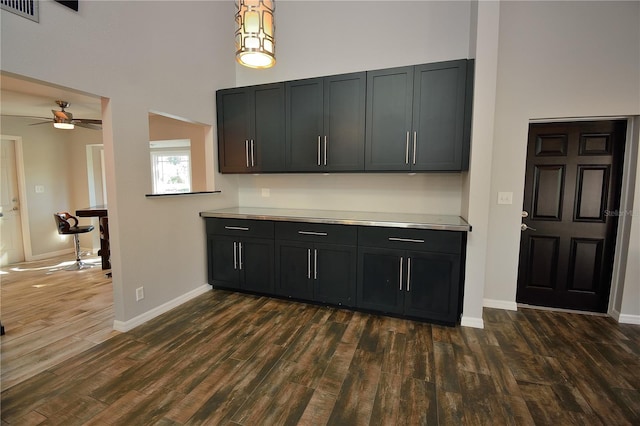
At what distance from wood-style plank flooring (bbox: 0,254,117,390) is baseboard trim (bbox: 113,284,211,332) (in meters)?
0.08

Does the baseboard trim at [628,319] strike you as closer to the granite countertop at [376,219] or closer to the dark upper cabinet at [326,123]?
the granite countertop at [376,219]

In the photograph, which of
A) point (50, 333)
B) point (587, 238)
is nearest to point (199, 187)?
point (50, 333)

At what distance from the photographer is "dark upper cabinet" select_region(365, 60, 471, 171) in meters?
2.67

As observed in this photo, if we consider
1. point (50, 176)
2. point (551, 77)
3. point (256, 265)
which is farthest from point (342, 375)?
point (50, 176)

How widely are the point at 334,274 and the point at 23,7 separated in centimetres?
304

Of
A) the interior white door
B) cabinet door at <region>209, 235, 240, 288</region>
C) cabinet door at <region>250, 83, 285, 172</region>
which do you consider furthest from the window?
cabinet door at <region>250, 83, 285, 172</region>

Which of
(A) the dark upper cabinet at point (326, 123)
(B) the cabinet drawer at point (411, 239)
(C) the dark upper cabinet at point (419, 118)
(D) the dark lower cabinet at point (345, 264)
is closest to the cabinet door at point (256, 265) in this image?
(D) the dark lower cabinet at point (345, 264)

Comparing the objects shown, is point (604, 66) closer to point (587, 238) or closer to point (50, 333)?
point (587, 238)

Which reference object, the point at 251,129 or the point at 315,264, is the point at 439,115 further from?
the point at 251,129

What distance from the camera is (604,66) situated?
266cm

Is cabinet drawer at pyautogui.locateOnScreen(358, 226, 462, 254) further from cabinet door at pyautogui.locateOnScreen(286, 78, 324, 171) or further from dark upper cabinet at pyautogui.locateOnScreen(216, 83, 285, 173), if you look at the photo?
dark upper cabinet at pyautogui.locateOnScreen(216, 83, 285, 173)

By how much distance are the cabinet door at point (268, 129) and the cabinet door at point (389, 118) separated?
1034mm

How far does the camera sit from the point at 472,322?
105 inches

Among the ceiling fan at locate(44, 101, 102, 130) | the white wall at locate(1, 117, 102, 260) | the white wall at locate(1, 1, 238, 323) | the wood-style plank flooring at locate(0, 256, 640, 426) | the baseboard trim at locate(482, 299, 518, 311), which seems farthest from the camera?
the white wall at locate(1, 117, 102, 260)
